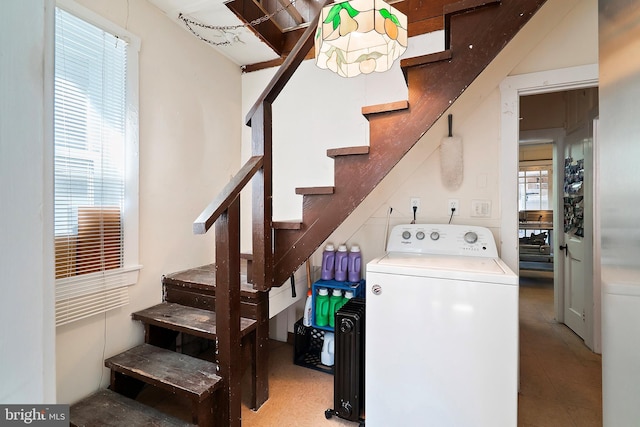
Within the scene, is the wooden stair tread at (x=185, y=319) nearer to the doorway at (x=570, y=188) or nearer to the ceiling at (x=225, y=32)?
the ceiling at (x=225, y=32)

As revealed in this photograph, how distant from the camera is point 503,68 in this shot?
1.90 m

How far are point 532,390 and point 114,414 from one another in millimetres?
2561

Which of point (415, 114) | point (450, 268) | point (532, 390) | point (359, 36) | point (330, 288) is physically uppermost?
point (359, 36)

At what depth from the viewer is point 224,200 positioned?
4.21ft

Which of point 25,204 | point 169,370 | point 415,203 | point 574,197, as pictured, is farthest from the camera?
point 574,197

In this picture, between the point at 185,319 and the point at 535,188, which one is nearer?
the point at 185,319

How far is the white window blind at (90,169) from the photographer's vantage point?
148 cm

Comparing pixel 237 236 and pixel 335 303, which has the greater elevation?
pixel 237 236

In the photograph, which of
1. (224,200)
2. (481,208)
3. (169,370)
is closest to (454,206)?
(481,208)

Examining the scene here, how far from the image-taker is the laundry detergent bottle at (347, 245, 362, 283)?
7.34 feet

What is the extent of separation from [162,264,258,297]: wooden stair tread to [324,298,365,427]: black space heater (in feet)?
1.98

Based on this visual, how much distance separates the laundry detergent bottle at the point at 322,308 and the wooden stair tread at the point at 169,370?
84 cm

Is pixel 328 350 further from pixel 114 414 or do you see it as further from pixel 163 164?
pixel 163 164

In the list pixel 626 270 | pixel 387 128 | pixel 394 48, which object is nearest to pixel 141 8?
pixel 394 48
